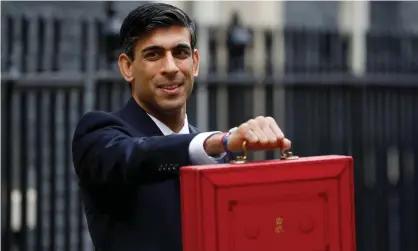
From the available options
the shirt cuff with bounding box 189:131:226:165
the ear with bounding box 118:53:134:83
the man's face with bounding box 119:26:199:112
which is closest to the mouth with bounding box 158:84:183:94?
the man's face with bounding box 119:26:199:112

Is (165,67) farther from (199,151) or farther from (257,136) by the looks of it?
(257,136)

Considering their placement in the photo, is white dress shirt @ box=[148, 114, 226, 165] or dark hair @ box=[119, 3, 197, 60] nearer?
white dress shirt @ box=[148, 114, 226, 165]

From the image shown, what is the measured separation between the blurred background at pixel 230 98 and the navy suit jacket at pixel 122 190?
2.70 metres

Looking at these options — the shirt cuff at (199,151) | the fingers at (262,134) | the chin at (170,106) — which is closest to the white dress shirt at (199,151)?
the shirt cuff at (199,151)

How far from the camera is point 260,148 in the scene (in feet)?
6.82

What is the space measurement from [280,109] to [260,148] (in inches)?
157

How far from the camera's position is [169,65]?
7.68ft

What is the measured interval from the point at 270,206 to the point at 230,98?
3644 millimetres

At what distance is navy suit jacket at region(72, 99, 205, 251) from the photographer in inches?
A: 86.8

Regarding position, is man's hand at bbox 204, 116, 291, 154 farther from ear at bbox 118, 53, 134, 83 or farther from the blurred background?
the blurred background

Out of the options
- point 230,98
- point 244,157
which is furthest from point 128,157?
point 230,98

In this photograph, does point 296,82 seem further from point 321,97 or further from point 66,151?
point 66,151

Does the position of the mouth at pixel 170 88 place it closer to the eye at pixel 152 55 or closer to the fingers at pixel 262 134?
the eye at pixel 152 55

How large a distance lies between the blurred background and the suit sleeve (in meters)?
2.77
